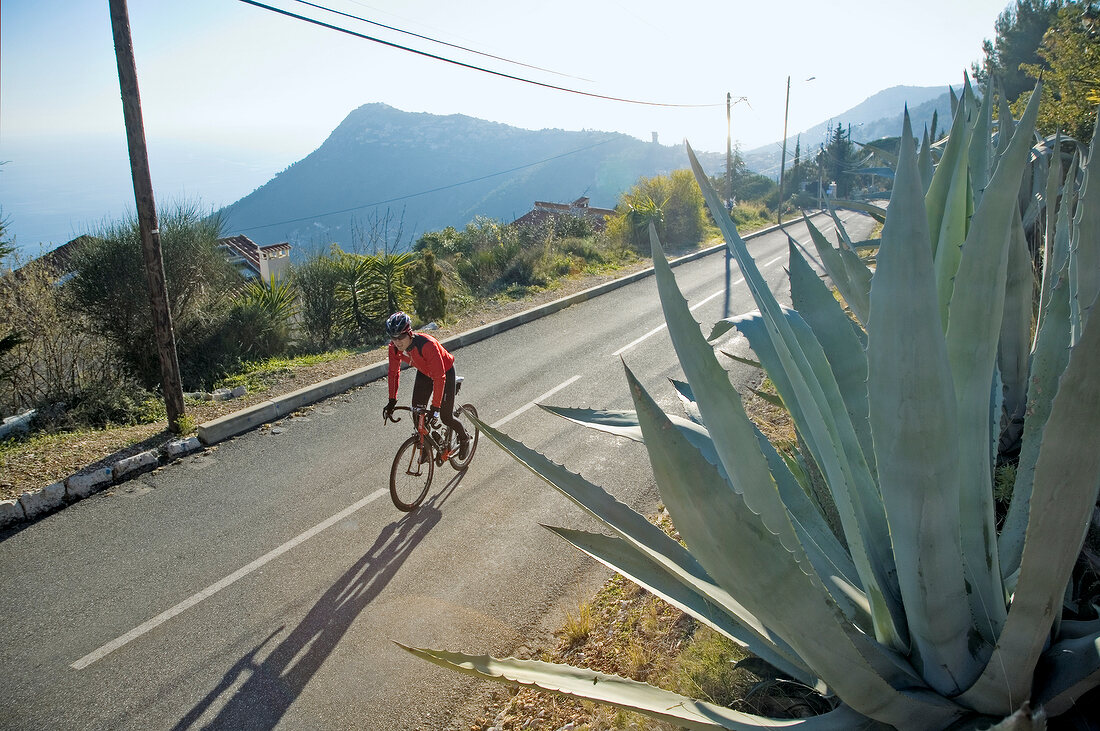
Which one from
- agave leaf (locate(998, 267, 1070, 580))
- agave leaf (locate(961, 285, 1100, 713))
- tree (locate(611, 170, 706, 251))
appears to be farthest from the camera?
tree (locate(611, 170, 706, 251))

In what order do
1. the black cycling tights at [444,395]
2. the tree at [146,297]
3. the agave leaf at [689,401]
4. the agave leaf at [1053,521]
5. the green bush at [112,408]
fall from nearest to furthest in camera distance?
the agave leaf at [1053,521], the agave leaf at [689,401], the black cycling tights at [444,395], the green bush at [112,408], the tree at [146,297]

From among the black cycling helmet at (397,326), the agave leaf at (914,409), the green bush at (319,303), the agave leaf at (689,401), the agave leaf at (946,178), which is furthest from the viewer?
the green bush at (319,303)

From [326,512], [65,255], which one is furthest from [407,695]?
[65,255]

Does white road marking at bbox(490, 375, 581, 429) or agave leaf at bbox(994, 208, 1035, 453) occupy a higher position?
agave leaf at bbox(994, 208, 1035, 453)

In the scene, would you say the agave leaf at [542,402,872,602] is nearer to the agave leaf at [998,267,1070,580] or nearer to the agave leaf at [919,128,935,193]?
the agave leaf at [998,267,1070,580]

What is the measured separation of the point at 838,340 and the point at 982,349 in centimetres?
70

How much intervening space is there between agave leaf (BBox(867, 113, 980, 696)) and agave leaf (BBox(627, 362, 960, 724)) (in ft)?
0.74

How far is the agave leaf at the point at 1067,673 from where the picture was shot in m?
1.29

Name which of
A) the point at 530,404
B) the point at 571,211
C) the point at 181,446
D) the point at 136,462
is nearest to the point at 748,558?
the point at 530,404

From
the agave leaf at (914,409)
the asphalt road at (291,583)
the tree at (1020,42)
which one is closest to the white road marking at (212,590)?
the asphalt road at (291,583)

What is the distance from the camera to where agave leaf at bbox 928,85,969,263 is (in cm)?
195

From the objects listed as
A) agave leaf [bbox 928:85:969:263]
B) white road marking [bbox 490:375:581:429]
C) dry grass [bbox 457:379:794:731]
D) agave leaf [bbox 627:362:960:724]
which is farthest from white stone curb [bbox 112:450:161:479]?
agave leaf [bbox 928:85:969:263]

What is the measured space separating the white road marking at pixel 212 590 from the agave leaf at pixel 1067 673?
4.90m

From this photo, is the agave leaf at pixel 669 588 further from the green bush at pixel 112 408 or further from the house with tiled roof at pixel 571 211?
the house with tiled roof at pixel 571 211
